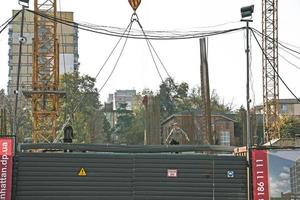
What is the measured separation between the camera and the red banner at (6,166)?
1298 cm

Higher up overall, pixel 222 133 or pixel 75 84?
pixel 75 84

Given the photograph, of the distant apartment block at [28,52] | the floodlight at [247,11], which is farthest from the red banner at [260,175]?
the distant apartment block at [28,52]

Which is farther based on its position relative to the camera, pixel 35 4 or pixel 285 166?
pixel 35 4

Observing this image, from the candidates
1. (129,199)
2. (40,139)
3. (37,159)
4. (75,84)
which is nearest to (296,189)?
(129,199)

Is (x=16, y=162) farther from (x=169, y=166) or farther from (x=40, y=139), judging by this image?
(x=40, y=139)

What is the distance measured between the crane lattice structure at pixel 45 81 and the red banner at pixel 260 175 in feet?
60.0

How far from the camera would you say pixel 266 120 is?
182ft

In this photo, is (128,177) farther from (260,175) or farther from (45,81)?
(45,81)

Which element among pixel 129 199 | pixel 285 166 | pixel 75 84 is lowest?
pixel 129 199

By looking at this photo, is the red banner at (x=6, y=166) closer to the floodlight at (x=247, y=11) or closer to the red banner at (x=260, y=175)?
the red banner at (x=260, y=175)

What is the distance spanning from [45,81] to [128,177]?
790 inches

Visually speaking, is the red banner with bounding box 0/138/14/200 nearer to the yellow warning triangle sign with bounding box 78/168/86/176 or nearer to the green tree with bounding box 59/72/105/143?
the yellow warning triangle sign with bounding box 78/168/86/176

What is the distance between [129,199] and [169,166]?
4.60 feet

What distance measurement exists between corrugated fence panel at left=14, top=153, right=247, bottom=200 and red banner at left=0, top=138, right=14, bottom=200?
286 millimetres
